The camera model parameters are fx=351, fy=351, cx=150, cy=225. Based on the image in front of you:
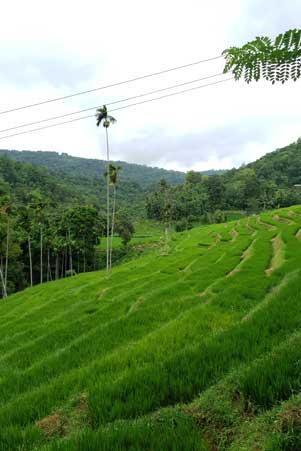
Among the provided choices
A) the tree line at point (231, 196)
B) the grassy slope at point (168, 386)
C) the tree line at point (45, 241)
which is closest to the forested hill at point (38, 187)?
the tree line at point (231, 196)

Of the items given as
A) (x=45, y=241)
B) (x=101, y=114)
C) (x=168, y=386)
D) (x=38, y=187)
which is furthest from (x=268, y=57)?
(x=38, y=187)

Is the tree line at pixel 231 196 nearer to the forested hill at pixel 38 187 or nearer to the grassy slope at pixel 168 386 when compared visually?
the forested hill at pixel 38 187

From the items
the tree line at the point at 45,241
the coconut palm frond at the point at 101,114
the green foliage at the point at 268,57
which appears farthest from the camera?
the tree line at the point at 45,241

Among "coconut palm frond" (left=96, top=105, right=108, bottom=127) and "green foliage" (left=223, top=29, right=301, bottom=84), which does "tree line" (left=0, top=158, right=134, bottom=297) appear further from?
"green foliage" (left=223, top=29, right=301, bottom=84)

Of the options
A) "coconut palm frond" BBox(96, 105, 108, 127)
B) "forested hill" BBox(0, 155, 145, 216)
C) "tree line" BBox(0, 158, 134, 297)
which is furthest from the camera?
"forested hill" BBox(0, 155, 145, 216)

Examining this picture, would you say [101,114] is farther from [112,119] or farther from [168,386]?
[168,386]

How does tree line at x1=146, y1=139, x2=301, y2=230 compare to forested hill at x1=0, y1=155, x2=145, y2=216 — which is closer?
tree line at x1=146, y1=139, x2=301, y2=230

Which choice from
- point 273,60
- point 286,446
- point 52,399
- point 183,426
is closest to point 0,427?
point 52,399

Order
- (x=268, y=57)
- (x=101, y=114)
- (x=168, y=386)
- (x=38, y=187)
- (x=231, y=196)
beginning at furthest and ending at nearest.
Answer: (x=231, y=196) → (x=38, y=187) → (x=101, y=114) → (x=168, y=386) → (x=268, y=57)

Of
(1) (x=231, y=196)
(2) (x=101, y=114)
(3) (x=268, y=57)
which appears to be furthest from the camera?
(1) (x=231, y=196)

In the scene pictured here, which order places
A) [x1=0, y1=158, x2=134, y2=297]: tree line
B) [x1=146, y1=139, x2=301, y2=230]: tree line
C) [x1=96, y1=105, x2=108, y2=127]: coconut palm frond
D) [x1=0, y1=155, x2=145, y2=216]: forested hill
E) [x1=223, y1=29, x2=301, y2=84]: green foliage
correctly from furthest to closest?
[x1=0, y1=155, x2=145, y2=216]: forested hill
[x1=146, y1=139, x2=301, y2=230]: tree line
[x1=0, y1=158, x2=134, y2=297]: tree line
[x1=96, y1=105, x2=108, y2=127]: coconut palm frond
[x1=223, y1=29, x2=301, y2=84]: green foliage

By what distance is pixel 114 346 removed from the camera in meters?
8.34

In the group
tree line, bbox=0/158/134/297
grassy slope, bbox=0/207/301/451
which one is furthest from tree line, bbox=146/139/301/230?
grassy slope, bbox=0/207/301/451

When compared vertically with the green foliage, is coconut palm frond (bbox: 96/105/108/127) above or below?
above
